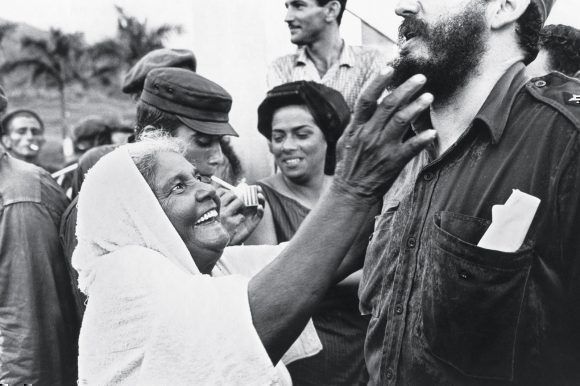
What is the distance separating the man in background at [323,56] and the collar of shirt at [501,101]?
2.55 meters

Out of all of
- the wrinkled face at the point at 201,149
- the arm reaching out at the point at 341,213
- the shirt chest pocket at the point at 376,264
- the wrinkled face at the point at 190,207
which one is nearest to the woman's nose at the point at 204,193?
the wrinkled face at the point at 190,207

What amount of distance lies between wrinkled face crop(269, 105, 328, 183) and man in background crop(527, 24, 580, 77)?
1.19 m

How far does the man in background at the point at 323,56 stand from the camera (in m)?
4.76

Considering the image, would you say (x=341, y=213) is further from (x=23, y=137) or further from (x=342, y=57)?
(x=23, y=137)

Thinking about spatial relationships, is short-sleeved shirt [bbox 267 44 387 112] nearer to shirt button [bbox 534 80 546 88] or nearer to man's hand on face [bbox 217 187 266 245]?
man's hand on face [bbox 217 187 266 245]

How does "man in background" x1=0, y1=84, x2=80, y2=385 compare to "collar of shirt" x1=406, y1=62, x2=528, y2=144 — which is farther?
"man in background" x1=0, y1=84, x2=80, y2=385

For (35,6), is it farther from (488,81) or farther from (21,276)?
(488,81)

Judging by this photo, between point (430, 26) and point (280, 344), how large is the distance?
1086mm

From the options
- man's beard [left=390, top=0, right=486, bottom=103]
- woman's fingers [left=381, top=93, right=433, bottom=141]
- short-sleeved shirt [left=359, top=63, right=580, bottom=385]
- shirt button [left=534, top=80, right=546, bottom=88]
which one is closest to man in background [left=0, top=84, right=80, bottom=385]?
short-sleeved shirt [left=359, top=63, right=580, bottom=385]

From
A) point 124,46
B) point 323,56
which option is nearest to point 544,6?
point 323,56

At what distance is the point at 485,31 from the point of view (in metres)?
2.26

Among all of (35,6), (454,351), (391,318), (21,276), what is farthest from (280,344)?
(35,6)

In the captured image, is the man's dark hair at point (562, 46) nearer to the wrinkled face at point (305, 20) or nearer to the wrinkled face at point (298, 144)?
the wrinkled face at point (298, 144)

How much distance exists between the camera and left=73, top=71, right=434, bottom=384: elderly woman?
1.99 metres
